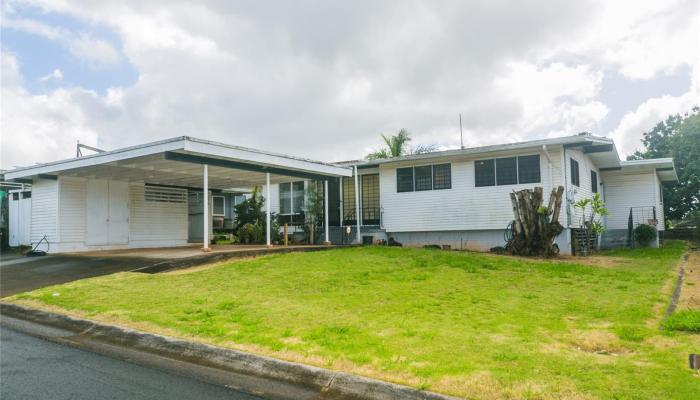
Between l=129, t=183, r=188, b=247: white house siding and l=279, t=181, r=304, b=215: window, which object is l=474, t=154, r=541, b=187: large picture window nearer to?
l=279, t=181, r=304, b=215: window

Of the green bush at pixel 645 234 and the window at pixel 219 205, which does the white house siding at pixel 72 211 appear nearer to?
the window at pixel 219 205

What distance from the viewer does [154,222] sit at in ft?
63.3

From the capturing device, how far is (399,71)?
20203 mm

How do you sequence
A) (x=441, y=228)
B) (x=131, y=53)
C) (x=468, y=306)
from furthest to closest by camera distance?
1. (x=441, y=228)
2. (x=131, y=53)
3. (x=468, y=306)

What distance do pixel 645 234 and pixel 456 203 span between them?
861 cm

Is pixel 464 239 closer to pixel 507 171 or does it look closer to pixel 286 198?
pixel 507 171

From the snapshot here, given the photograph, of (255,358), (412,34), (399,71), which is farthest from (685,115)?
(255,358)

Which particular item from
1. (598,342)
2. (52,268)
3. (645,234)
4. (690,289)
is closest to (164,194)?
(52,268)

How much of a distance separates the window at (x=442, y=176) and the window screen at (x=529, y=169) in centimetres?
252

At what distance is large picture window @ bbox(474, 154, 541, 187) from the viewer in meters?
17.1

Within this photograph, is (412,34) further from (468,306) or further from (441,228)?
(468,306)

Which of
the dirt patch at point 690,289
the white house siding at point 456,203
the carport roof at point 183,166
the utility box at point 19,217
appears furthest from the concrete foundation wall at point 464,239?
the utility box at point 19,217

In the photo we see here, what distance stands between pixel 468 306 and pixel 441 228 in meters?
11.3

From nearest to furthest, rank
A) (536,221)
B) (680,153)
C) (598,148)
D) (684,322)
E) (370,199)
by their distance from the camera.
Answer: (684,322)
(536,221)
(598,148)
(370,199)
(680,153)
